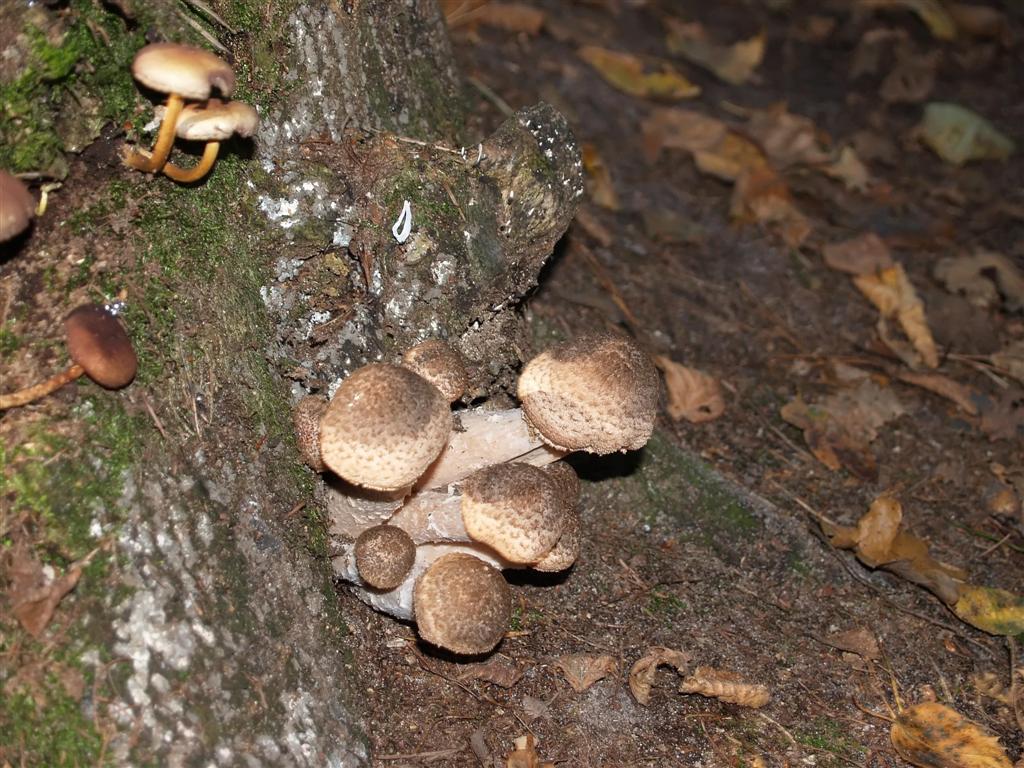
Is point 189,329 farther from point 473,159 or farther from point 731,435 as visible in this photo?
point 731,435

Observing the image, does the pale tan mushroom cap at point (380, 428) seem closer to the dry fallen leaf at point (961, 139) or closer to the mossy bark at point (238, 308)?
the mossy bark at point (238, 308)

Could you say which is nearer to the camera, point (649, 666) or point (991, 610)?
point (649, 666)

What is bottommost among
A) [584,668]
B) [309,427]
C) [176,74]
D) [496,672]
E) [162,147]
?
[496,672]

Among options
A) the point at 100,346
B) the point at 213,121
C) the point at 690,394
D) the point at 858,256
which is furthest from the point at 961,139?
the point at 100,346

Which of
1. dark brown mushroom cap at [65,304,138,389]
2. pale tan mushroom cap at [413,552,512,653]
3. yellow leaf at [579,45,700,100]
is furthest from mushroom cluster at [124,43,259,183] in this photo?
yellow leaf at [579,45,700,100]

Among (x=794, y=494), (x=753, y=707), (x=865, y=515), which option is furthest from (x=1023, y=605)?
(x=753, y=707)

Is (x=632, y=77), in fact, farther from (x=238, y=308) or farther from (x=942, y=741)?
(x=942, y=741)

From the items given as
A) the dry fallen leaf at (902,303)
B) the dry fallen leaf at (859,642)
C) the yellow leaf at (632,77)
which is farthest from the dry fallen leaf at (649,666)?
the yellow leaf at (632,77)
